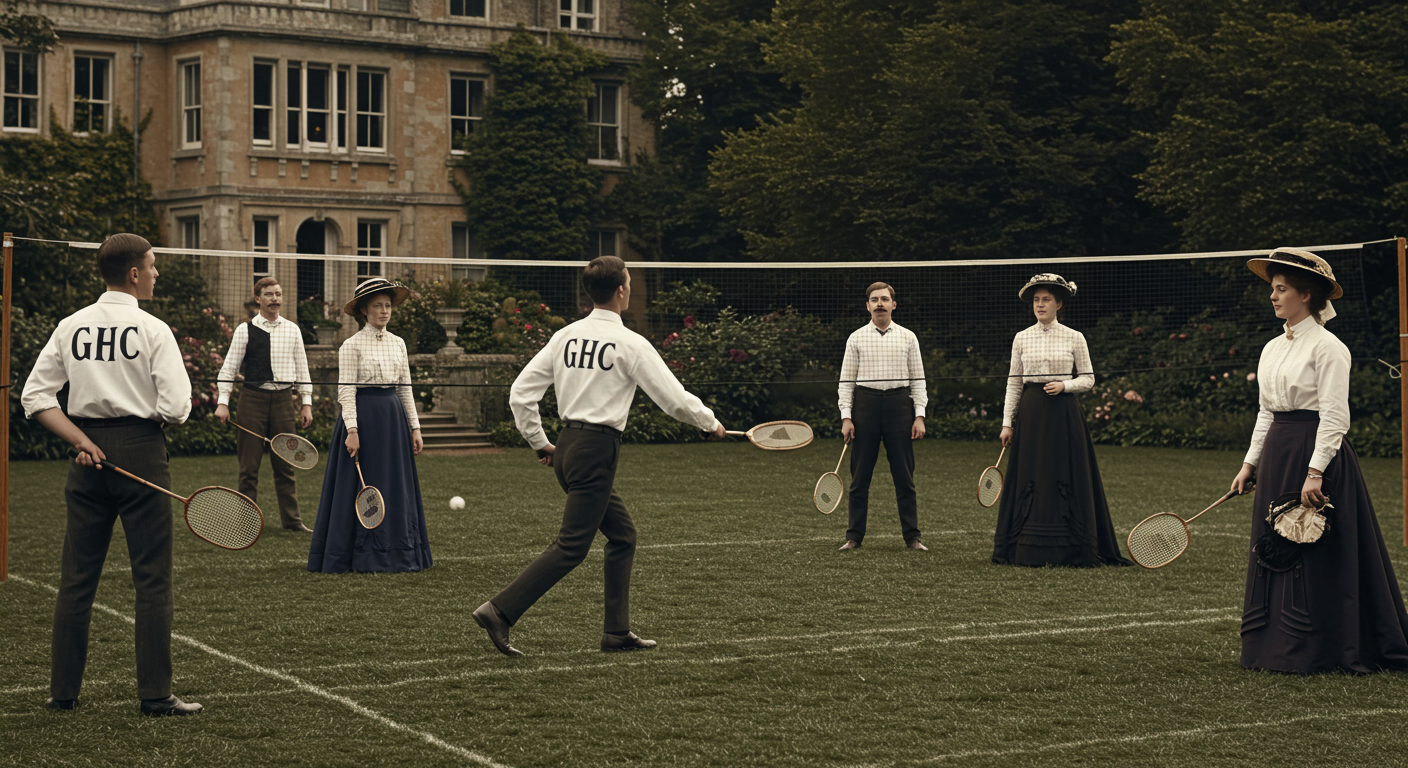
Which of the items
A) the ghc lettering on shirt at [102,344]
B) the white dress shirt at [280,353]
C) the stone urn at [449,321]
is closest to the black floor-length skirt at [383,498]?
the white dress shirt at [280,353]

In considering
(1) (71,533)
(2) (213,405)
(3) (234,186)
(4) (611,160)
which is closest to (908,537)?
(1) (71,533)

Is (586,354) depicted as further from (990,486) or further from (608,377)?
(990,486)

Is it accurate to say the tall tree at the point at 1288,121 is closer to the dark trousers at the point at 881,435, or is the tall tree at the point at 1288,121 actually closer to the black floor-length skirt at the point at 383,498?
the dark trousers at the point at 881,435

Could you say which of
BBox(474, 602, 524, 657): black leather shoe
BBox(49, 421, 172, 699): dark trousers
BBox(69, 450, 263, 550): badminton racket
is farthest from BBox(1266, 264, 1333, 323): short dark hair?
BBox(49, 421, 172, 699): dark trousers

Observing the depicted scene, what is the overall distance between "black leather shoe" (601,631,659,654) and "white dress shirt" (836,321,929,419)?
15.5ft

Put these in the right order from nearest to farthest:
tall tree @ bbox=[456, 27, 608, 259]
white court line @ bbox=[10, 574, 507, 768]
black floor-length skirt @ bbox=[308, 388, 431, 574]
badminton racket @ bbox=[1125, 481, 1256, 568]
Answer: white court line @ bbox=[10, 574, 507, 768], badminton racket @ bbox=[1125, 481, 1256, 568], black floor-length skirt @ bbox=[308, 388, 431, 574], tall tree @ bbox=[456, 27, 608, 259]

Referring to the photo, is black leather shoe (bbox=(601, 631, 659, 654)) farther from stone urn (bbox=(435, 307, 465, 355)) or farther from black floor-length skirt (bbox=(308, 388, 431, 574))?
stone urn (bbox=(435, 307, 465, 355))

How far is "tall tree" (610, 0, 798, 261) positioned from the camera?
42406 mm

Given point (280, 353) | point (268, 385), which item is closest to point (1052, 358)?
point (280, 353)

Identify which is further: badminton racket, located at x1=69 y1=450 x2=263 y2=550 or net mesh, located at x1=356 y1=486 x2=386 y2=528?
net mesh, located at x1=356 y1=486 x2=386 y2=528

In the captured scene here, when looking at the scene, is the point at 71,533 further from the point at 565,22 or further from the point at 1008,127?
the point at 565,22

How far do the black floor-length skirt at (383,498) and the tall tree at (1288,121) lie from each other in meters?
18.0

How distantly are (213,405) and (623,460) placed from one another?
23.3 feet

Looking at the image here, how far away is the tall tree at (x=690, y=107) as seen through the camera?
42.4m
